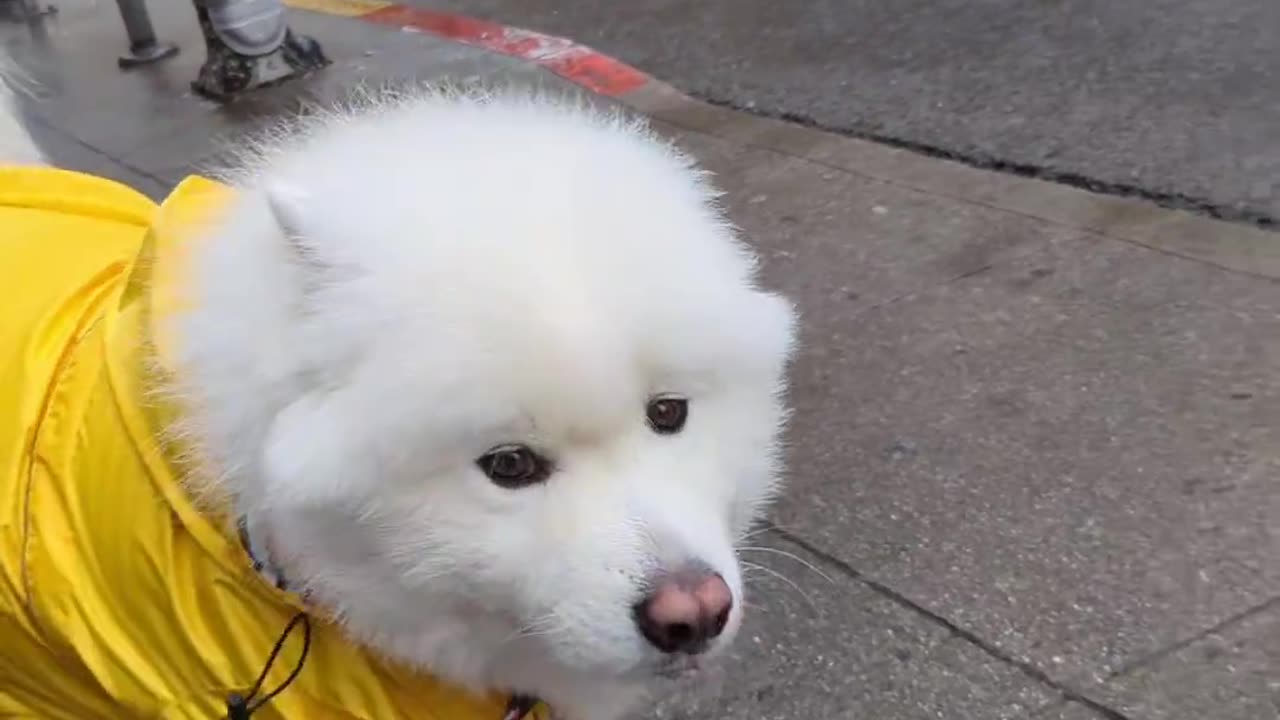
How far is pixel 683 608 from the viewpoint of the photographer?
1.96 m

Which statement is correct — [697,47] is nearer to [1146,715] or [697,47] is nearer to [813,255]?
[813,255]

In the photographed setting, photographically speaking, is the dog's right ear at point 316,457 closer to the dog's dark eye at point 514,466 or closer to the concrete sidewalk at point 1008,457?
the dog's dark eye at point 514,466

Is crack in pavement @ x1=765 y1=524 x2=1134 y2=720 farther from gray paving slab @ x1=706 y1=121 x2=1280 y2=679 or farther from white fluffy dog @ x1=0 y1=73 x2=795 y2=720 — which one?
white fluffy dog @ x1=0 y1=73 x2=795 y2=720

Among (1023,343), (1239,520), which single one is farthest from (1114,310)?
(1239,520)

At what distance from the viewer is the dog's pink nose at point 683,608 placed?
6.45 feet

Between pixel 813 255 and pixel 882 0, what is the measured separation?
3.12m

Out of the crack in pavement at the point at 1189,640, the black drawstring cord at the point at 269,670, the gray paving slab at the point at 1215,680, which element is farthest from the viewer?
the crack in pavement at the point at 1189,640

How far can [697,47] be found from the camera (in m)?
7.51

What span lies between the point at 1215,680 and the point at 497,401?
174 cm

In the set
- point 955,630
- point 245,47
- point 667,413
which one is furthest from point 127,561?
point 245,47

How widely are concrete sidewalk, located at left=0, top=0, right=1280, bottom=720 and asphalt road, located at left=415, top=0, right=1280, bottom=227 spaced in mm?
236

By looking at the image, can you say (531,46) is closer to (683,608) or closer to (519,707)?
(519,707)

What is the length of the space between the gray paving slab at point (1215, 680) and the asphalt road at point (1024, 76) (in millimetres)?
1968

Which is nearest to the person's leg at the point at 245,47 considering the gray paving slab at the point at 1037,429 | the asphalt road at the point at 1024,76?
the asphalt road at the point at 1024,76
